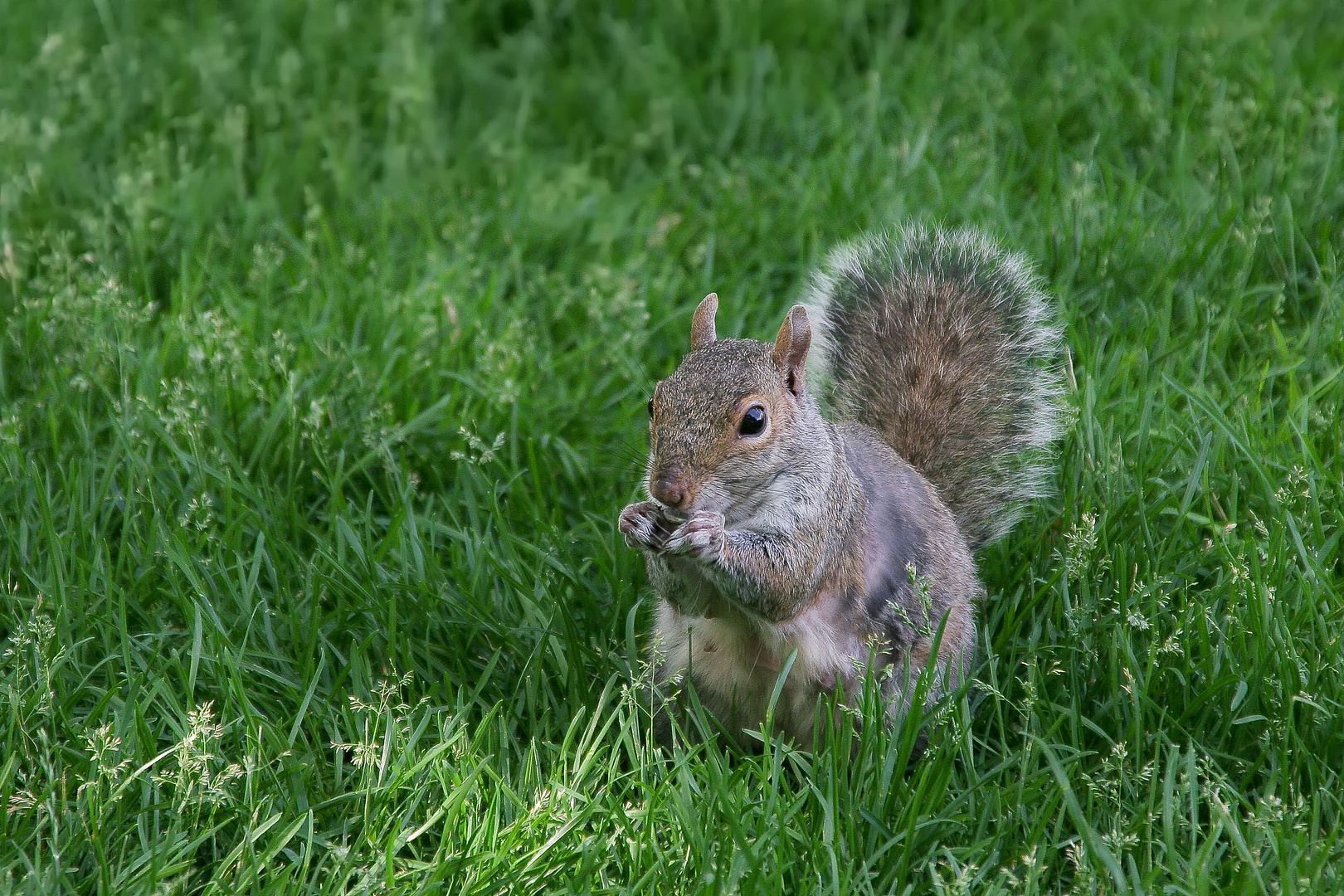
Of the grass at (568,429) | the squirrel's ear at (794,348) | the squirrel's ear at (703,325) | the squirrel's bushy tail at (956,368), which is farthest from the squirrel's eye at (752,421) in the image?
the squirrel's bushy tail at (956,368)

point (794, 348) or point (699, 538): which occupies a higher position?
point (794, 348)

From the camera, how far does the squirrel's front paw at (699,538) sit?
6.66 ft

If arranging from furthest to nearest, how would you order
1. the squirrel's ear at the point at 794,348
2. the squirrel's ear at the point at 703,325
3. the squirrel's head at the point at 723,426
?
the squirrel's ear at the point at 703,325 < the squirrel's ear at the point at 794,348 < the squirrel's head at the point at 723,426

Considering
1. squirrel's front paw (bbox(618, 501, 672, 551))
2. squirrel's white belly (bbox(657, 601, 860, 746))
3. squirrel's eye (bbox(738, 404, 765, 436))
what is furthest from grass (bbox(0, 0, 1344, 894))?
squirrel's eye (bbox(738, 404, 765, 436))

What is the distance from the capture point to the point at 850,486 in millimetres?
2262

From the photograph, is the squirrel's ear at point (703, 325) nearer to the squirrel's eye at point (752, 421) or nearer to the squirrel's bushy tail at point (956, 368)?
the squirrel's eye at point (752, 421)

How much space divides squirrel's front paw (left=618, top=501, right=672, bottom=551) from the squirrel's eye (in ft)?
0.57

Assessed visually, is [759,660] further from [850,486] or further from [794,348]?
[794,348]

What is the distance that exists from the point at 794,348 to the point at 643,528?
15.8 inches

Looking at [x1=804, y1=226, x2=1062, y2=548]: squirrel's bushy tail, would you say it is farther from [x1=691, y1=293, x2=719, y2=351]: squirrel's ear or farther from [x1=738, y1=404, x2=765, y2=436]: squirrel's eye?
[x1=738, y1=404, x2=765, y2=436]: squirrel's eye

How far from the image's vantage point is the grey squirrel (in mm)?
2111

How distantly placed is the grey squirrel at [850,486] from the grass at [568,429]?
0.41 feet

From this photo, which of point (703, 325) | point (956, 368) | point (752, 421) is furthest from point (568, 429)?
point (752, 421)

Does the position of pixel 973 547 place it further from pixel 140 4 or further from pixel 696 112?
pixel 140 4
